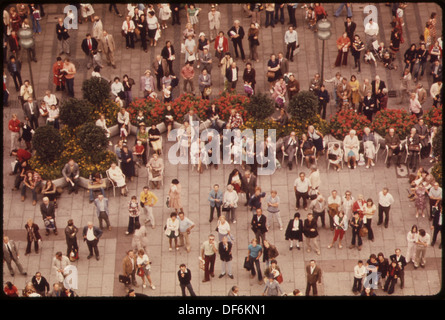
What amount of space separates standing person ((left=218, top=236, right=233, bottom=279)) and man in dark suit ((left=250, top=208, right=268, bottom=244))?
1041 mm

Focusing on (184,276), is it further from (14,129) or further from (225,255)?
(14,129)

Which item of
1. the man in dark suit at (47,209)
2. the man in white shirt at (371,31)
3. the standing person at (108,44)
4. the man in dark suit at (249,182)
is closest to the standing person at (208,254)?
the man in dark suit at (249,182)

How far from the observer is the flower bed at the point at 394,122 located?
120ft

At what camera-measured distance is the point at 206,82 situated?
3859cm

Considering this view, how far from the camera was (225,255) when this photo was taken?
32.2m

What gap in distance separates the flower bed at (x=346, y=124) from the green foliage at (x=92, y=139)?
7.51 metres

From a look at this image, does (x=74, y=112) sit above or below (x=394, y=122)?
above

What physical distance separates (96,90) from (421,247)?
11.9 m

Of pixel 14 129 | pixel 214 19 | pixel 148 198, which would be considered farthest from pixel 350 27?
pixel 14 129

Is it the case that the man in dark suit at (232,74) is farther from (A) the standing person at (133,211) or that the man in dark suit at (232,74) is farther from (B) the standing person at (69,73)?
(A) the standing person at (133,211)

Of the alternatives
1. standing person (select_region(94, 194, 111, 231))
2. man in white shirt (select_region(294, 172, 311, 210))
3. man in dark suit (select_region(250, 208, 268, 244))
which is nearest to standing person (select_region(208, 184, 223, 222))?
man in dark suit (select_region(250, 208, 268, 244))

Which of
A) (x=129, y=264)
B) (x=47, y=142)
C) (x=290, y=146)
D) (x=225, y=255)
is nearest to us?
(x=129, y=264)

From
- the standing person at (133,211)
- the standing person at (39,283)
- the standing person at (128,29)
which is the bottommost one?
the standing person at (39,283)

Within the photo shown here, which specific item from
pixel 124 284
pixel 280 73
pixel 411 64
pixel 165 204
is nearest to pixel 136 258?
pixel 124 284
